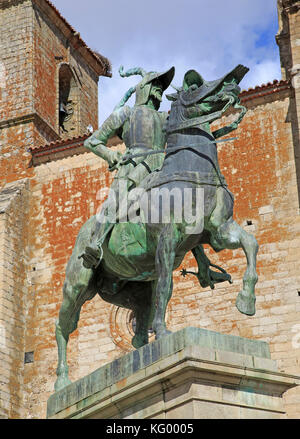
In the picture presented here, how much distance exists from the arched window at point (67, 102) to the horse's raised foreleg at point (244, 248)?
15695 mm

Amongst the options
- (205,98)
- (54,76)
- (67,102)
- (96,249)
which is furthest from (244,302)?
(67,102)

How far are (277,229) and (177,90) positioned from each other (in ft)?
27.5

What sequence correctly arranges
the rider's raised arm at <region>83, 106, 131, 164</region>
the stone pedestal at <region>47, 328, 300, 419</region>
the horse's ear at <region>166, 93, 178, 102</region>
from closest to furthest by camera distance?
the stone pedestal at <region>47, 328, 300, 419</region>, the horse's ear at <region>166, 93, 178, 102</region>, the rider's raised arm at <region>83, 106, 131, 164</region>

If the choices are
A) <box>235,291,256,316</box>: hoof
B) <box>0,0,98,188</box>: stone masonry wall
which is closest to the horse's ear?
<box>235,291,256,316</box>: hoof

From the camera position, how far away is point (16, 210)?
60.7ft

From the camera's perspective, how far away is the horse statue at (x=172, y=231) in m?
7.12

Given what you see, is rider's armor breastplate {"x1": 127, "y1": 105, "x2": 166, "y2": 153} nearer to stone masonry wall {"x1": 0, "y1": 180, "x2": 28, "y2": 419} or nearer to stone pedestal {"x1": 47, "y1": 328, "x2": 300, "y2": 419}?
stone pedestal {"x1": 47, "y1": 328, "x2": 300, "y2": 419}

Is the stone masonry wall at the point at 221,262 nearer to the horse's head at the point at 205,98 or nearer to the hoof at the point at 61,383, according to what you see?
the hoof at the point at 61,383

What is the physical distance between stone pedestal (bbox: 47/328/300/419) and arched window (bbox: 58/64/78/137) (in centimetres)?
1620

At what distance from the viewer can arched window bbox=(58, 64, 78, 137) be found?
22875 mm

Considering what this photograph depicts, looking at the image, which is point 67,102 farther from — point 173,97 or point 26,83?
point 173,97

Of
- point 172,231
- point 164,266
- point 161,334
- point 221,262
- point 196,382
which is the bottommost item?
point 196,382

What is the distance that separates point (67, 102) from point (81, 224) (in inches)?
252

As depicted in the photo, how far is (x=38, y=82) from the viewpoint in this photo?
2100 centimetres
